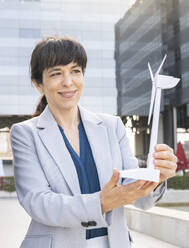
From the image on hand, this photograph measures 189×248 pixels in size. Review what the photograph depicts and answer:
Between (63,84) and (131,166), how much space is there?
1.52 ft

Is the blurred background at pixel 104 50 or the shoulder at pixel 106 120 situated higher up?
the blurred background at pixel 104 50

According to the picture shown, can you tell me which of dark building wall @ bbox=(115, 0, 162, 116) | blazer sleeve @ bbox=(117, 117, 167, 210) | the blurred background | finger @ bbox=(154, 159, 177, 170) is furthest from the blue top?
dark building wall @ bbox=(115, 0, 162, 116)

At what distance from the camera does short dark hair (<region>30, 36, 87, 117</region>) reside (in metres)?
1.72

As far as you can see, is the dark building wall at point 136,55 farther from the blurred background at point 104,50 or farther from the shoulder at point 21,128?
the shoulder at point 21,128

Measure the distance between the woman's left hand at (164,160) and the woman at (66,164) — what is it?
0.04 feet

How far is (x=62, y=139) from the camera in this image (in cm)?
176

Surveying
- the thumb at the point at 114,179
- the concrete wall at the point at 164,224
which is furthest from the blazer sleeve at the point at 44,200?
the concrete wall at the point at 164,224

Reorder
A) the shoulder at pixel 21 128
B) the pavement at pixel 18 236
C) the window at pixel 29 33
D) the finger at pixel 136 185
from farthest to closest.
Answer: the window at pixel 29 33 → the pavement at pixel 18 236 → the shoulder at pixel 21 128 → the finger at pixel 136 185

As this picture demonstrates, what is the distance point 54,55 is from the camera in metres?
1.72

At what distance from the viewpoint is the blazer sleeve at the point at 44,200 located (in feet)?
4.95

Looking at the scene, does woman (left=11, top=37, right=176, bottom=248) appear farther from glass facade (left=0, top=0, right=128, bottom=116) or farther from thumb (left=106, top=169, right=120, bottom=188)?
glass facade (left=0, top=0, right=128, bottom=116)

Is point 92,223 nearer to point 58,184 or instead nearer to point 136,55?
point 58,184

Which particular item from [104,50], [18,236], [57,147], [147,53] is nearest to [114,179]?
[57,147]

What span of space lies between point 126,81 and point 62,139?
3600cm
